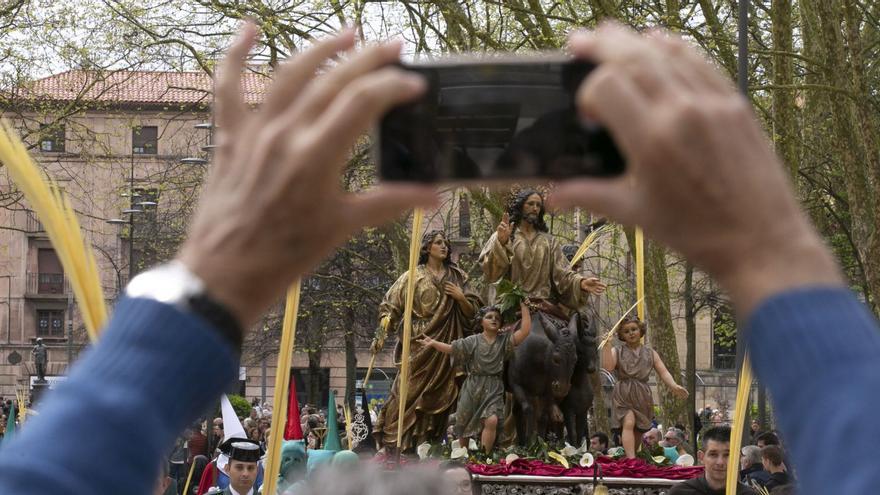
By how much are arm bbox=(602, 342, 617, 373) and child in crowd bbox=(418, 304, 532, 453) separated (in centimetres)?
125

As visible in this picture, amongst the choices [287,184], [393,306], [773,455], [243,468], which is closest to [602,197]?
[287,184]

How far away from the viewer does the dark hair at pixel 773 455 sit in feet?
36.3

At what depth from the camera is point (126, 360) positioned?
48.0 inches

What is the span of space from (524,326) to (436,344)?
0.83 m

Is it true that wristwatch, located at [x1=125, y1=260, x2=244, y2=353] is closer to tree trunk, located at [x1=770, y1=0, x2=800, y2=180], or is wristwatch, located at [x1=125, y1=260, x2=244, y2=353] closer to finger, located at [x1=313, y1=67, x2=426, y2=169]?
finger, located at [x1=313, y1=67, x2=426, y2=169]

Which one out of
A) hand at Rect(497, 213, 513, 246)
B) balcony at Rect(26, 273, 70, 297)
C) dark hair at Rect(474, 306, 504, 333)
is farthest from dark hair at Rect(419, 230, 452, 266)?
balcony at Rect(26, 273, 70, 297)

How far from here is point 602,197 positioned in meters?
1.29

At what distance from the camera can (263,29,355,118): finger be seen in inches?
49.9

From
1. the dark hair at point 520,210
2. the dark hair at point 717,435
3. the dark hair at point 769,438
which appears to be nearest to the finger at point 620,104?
the dark hair at point 717,435

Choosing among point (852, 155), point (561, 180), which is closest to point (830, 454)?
point (561, 180)

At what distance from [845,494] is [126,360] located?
0.54 meters

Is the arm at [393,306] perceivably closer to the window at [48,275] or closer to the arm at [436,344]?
the arm at [436,344]

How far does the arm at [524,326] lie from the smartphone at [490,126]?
10479mm

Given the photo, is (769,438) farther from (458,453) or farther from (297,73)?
(297,73)
